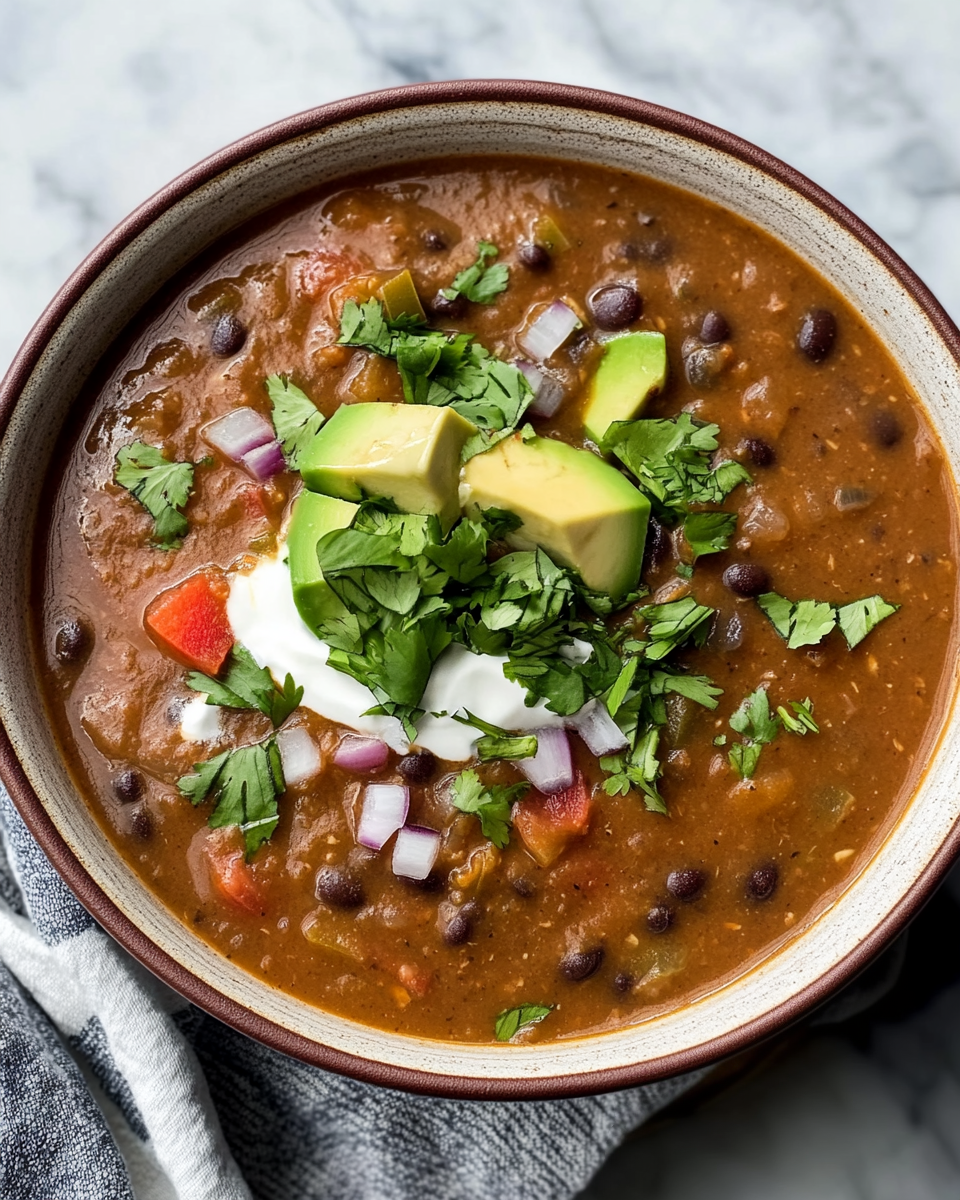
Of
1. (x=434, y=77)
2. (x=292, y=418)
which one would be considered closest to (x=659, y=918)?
(x=292, y=418)

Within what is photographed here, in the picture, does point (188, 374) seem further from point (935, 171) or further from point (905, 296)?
point (935, 171)

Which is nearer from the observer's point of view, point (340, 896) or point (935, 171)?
point (340, 896)

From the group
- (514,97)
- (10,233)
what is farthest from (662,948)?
(10,233)

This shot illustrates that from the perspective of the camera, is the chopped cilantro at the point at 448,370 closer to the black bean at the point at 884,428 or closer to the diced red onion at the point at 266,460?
the diced red onion at the point at 266,460

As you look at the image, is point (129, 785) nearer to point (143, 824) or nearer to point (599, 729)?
point (143, 824)

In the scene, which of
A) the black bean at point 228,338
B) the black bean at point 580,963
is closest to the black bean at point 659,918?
the black bean at point 580,963

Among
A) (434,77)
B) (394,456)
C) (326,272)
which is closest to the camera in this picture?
(394,456)

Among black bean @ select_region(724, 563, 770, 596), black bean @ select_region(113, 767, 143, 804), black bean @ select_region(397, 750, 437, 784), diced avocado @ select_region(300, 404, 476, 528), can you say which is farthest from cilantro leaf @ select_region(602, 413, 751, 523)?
black bean @ select_region(113, 767, 143, 804)
